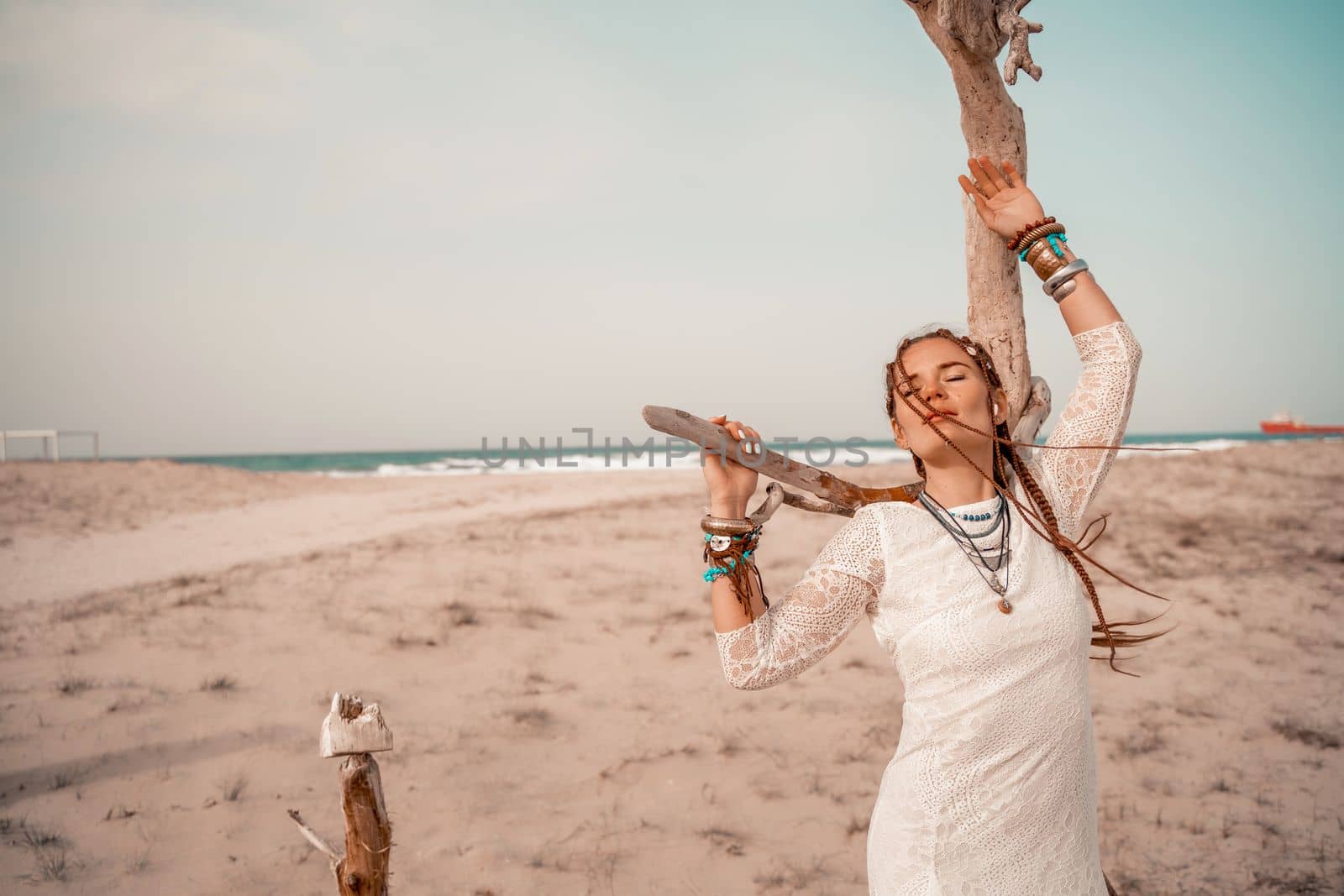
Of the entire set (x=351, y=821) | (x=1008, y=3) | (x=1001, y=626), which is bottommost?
(x=351, y=821)

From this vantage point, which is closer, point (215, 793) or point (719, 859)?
point (719, 859)

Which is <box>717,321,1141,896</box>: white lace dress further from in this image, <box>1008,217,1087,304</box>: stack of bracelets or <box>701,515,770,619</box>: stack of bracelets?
<box>1008,217,1087,304</box>: stack of bracelets

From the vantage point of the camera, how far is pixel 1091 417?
80.7 inches

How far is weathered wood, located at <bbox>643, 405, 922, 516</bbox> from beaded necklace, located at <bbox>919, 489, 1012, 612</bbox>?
0.15m

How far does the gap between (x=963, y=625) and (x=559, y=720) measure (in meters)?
5.39

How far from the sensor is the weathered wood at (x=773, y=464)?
1864 millimetres

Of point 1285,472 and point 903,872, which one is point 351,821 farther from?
point 1285,472

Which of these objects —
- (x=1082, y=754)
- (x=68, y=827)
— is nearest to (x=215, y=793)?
(x=68, y=827)

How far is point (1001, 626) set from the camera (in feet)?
5.74

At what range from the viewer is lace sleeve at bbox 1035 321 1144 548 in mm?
2039

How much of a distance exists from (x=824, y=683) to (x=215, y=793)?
4.68 meters

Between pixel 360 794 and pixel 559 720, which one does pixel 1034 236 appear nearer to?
pixel 360 794

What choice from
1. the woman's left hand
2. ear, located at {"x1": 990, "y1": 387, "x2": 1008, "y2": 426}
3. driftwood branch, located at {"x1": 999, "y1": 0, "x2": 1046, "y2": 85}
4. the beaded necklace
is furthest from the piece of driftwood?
driftwood branch, located at {"x1": 999, "y1": 0, "x2": 1046, "y2": 85}

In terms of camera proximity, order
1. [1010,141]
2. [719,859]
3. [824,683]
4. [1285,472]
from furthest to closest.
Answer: [1285,472]
[824,683]
[719,859]
[1010,141]
